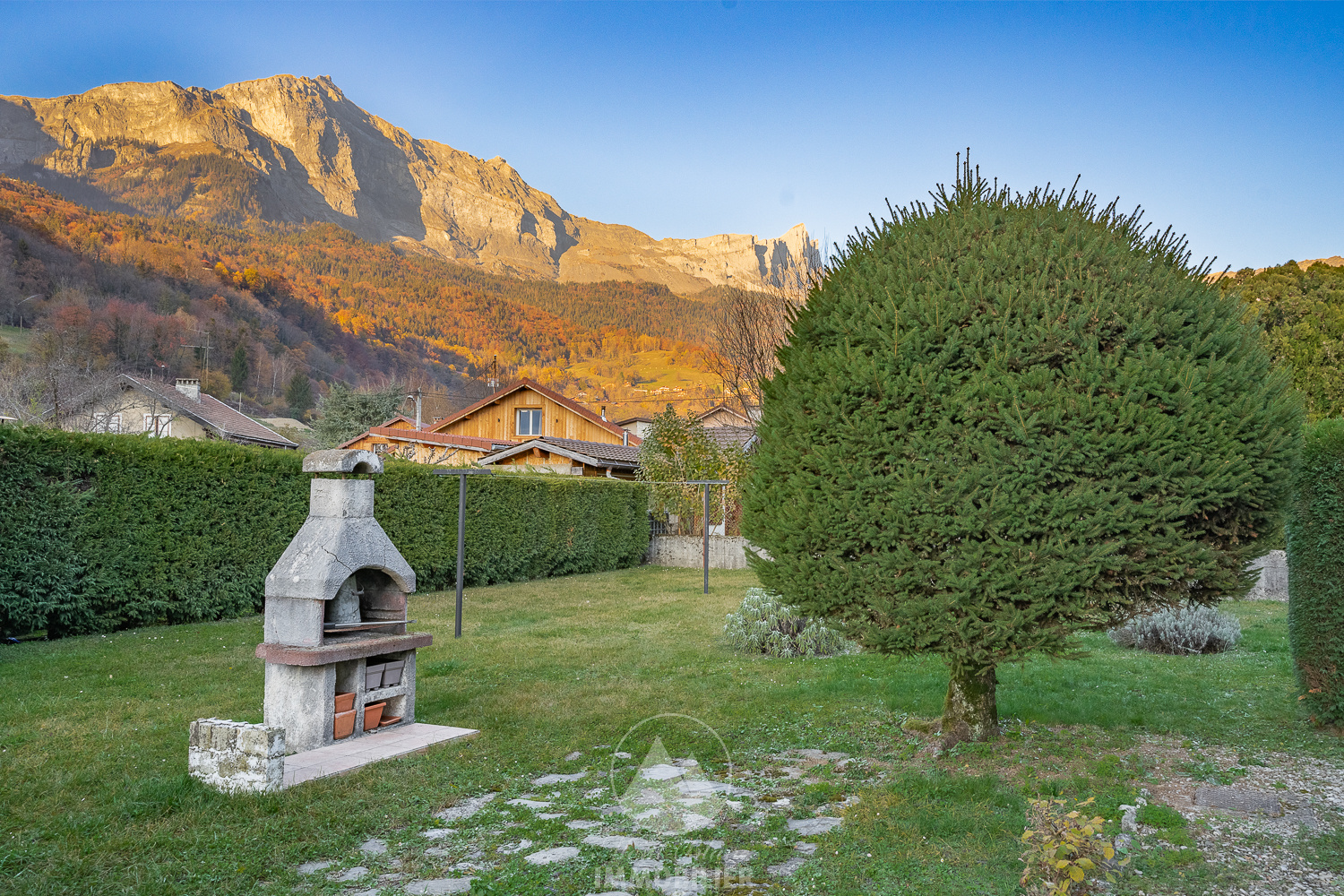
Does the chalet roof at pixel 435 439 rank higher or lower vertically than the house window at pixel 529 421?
lower

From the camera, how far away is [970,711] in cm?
579

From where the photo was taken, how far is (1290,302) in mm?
22109

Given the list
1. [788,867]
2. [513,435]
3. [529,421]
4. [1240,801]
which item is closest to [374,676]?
[788,867]

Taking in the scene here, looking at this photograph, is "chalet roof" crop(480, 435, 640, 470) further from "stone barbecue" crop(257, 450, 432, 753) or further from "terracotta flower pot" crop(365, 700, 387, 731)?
"terracotta flower pot" crop(365, 700, 387, 731)

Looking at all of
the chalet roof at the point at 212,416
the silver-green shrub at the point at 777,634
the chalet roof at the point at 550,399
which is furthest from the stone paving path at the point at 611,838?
the chalet roof at the point at 212,416

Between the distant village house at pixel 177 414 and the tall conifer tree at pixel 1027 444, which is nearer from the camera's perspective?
the tall conifer tree at pixel 1027 444

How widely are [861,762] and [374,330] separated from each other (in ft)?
274

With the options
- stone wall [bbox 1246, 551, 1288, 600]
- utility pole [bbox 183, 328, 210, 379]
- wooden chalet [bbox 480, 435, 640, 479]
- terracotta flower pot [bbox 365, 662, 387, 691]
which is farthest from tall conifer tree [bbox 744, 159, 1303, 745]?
utility pole [bbox 183, 328, 210, 379]

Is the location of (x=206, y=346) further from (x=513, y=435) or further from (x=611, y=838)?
(x=611, y=838)

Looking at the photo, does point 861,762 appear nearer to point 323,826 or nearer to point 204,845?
point 323,826

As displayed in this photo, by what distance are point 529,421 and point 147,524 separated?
2556 cm

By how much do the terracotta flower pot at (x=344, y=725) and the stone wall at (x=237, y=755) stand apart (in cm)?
104

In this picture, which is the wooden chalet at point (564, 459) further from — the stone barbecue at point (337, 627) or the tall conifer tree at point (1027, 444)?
the tall conifer tree at point (1027, 444)

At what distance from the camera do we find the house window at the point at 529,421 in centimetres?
3628
